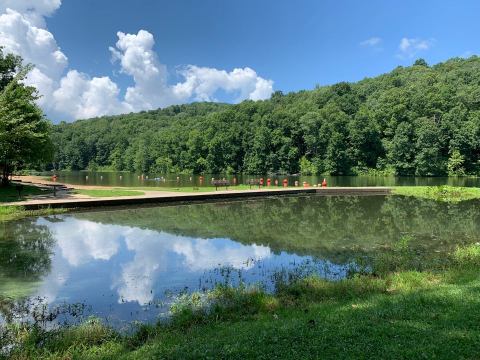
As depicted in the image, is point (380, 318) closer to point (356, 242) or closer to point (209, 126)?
point (356, 242)

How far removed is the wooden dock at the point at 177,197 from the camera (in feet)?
84.4

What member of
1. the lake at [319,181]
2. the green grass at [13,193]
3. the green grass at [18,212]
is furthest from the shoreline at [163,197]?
the lake at [319,181]

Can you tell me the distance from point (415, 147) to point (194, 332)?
82.5m

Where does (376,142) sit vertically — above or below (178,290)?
above

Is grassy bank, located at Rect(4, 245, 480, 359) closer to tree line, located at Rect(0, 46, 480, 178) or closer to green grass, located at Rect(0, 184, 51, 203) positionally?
green grass, located at Rect(0, 184, 51, 203)

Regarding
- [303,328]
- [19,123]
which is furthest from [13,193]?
[303,328]

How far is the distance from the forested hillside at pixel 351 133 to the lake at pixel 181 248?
56649 millimetres

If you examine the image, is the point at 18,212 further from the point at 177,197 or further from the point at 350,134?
the point at 350,134

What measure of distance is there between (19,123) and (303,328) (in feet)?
97.9

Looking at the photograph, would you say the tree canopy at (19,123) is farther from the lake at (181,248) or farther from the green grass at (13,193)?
the lake at (181,248)

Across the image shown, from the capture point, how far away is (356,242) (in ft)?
57.2

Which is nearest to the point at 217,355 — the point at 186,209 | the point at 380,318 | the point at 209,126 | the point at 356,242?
the point at 380,318

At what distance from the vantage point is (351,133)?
89.3m

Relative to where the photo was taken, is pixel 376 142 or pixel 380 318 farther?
pixel 376 142
